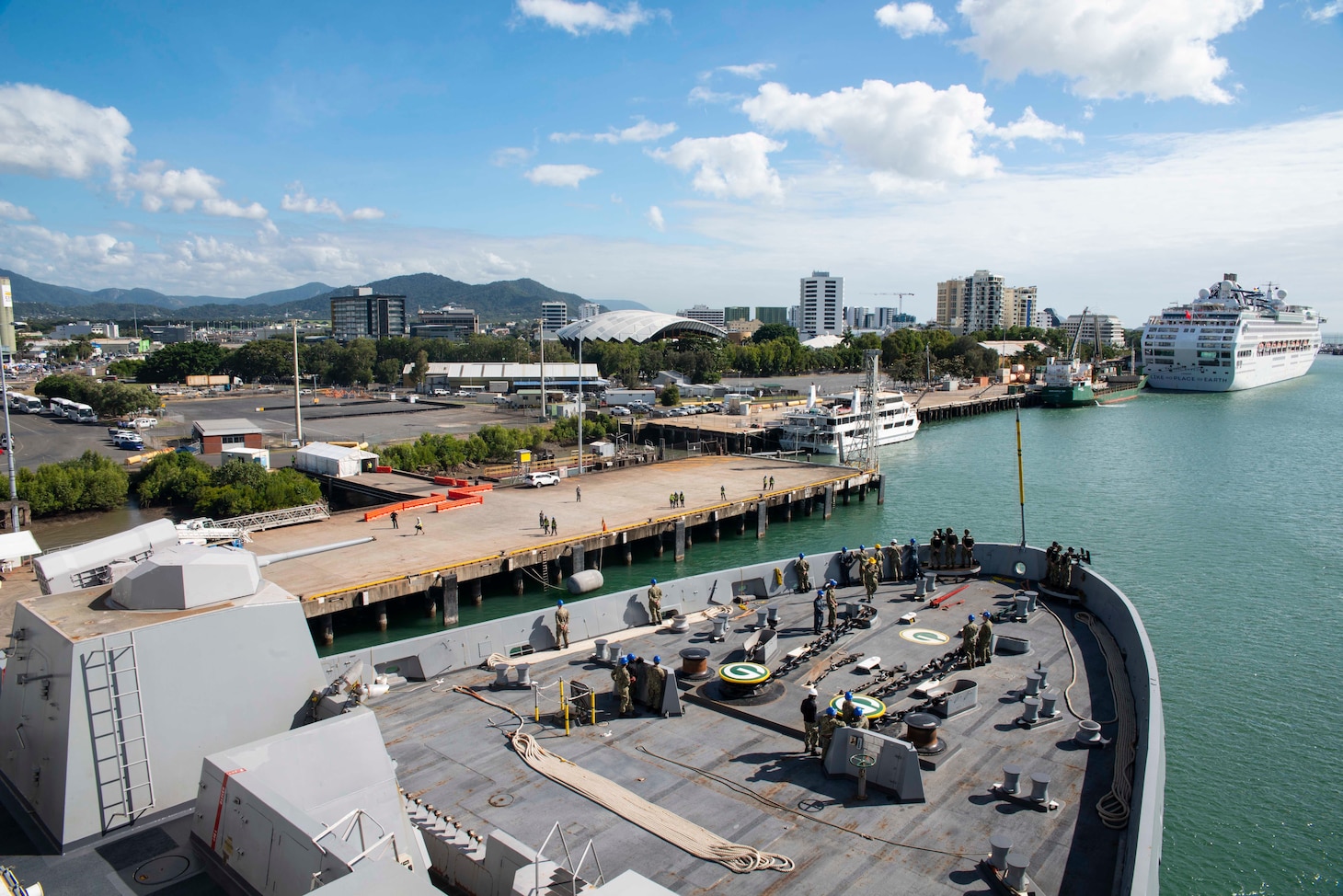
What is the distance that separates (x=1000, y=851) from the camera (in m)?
8.21

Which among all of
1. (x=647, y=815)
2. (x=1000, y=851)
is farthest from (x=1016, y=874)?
(x=647, y=815)

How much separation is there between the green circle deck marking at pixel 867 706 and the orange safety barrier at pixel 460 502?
3112 centimetres

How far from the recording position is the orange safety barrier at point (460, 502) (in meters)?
39.9

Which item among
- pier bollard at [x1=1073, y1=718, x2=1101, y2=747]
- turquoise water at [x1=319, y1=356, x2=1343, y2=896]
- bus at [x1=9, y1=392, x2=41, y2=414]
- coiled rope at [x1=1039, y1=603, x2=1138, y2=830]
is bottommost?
turquoise water at [x1=319, y1=356, x2=1343, y2=896]

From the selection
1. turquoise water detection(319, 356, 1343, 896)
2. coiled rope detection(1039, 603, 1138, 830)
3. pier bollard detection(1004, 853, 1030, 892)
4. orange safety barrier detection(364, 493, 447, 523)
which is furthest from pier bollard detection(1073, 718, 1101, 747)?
orange safety barrier detection(364, 493, 447, 523)

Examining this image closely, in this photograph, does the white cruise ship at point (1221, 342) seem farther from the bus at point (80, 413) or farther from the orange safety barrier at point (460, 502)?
the bus at point (80, 413)

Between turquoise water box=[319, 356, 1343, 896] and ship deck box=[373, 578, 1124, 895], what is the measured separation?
5299mm

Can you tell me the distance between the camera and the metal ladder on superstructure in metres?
8.41

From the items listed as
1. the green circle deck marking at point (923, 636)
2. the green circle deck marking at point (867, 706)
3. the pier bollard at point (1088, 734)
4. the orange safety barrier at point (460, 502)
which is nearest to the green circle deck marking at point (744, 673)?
the green circle deck marking at point (867, 706)

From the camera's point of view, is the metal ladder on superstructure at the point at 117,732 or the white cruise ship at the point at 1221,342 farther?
the white cruise ship at the point at 1221,342

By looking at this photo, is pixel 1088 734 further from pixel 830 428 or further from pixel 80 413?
pixel 80 413

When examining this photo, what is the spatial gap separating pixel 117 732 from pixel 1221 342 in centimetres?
13658

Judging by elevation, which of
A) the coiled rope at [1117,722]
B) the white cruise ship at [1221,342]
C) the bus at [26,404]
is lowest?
the coiled rope at [1117,722]

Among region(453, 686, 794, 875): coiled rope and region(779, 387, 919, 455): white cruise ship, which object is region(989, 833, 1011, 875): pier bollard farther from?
region(779, 387, 919, 455): white cruise ship
